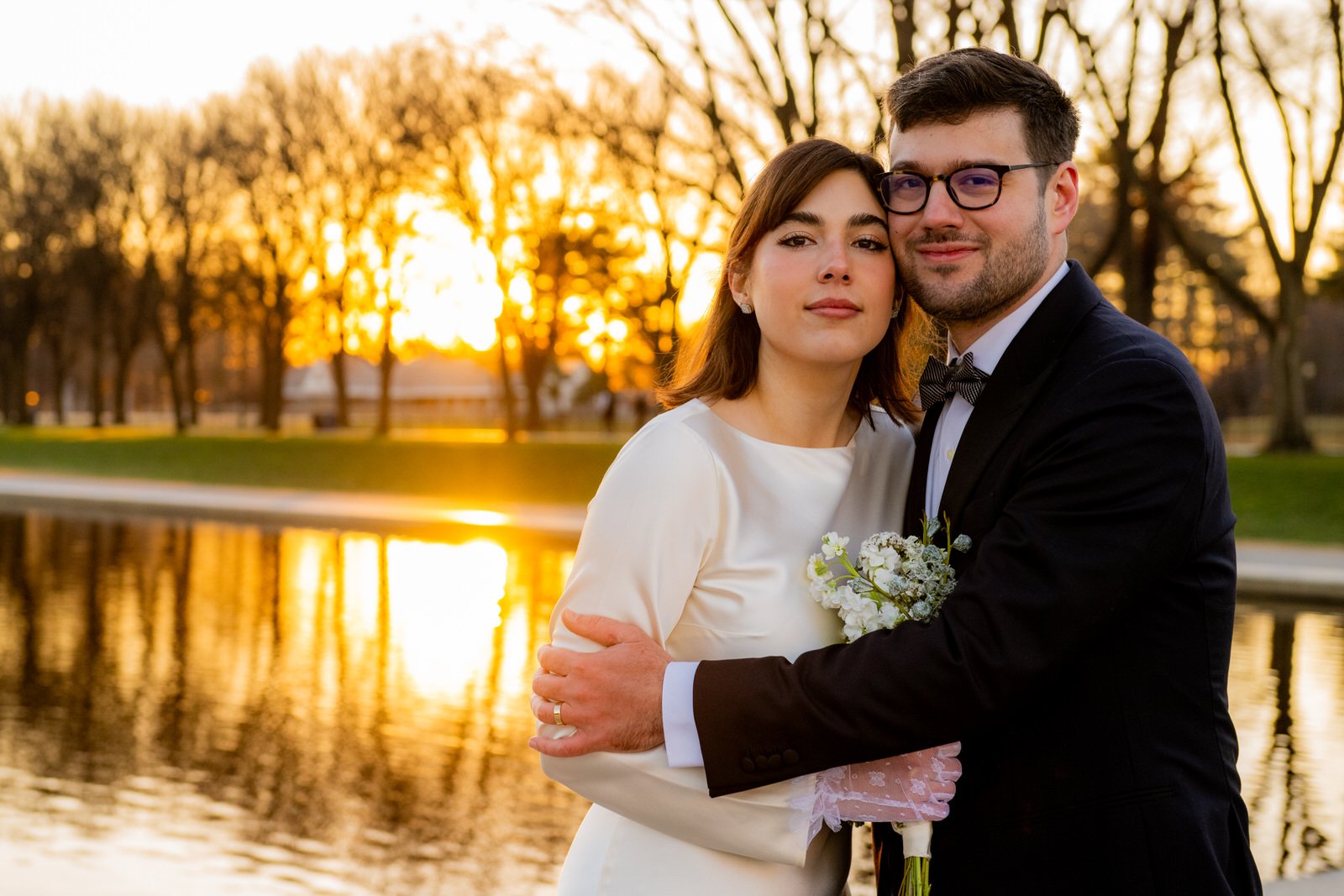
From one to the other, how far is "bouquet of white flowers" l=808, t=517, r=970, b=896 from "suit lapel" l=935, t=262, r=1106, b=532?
0.39 feet

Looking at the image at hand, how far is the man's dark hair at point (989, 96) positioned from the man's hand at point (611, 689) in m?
1.23

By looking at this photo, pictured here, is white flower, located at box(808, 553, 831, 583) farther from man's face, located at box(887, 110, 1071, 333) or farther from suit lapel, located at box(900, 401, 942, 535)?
man's face, located at box(887, 110, 1071, 333)

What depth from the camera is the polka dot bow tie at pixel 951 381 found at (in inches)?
102

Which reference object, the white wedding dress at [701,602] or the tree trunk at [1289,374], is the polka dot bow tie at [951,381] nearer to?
the white wedding dress at [701,602]

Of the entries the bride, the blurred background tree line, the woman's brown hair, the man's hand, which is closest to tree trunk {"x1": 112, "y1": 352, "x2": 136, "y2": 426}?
the blurred background tree line

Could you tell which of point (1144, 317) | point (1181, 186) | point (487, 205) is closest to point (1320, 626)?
point (1144, 317)

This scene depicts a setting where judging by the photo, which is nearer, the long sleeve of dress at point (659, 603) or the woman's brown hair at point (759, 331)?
the long sleeve of dress at point (659, 603)

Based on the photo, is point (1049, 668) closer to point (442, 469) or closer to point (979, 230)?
point (979, 230)

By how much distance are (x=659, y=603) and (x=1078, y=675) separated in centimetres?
80

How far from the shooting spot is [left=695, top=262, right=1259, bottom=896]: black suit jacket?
7.18 ft

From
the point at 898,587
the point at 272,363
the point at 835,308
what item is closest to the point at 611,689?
the point at 898,587

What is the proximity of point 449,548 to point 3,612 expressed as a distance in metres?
5.77

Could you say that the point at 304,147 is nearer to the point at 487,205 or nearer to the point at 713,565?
the point at 487,205

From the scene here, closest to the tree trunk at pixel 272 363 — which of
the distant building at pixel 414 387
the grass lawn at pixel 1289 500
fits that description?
the grass lawn at pixel 1289 500
